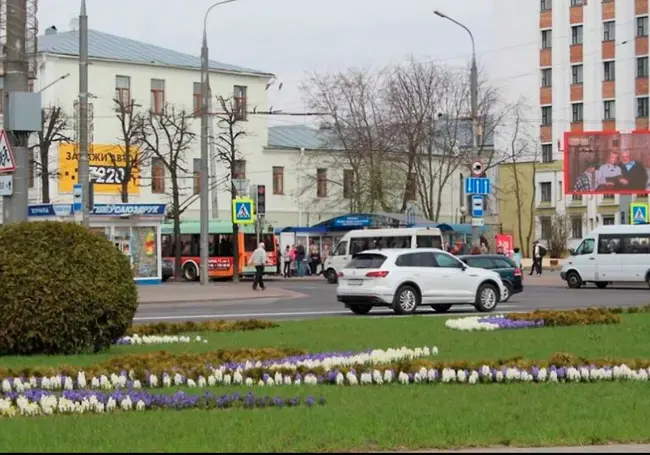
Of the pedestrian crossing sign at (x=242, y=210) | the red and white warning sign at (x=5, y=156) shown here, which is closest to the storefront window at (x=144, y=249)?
the pedestrian crossing sign at (x=242, y=210)

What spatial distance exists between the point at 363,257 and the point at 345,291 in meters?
0.99

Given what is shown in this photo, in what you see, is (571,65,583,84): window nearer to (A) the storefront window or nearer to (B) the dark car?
(A) the storefront window

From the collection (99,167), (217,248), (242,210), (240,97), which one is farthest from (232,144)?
(240,97)

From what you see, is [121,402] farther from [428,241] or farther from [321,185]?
[321,185]

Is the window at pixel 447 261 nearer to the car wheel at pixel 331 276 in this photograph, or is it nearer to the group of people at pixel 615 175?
the car wheel at pixel 331 276

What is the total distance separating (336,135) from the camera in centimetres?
7775

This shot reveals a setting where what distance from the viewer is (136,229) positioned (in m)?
50.6

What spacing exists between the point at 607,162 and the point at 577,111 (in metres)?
19.7

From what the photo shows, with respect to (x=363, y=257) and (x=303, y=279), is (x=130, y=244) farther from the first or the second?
(x=363, y=257)

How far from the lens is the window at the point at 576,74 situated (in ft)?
287

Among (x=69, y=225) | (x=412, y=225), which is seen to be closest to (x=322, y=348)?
(x=69, y=225)

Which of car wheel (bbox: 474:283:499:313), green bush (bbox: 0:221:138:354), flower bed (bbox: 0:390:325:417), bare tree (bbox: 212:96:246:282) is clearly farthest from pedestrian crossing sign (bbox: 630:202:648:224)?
flower bed (bbox: 0:390:325:417)

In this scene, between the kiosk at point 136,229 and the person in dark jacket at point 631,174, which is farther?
the person in dark jacket at point 631,174

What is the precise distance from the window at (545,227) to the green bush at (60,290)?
229 ft
